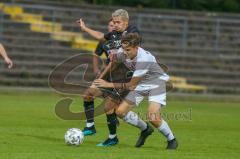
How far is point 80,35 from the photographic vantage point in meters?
31.6

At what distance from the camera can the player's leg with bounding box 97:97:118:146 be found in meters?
12.4

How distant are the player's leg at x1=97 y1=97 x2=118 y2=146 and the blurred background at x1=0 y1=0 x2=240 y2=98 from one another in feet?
48.6

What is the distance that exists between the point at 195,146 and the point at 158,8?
888 inches

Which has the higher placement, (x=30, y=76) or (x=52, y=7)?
(x=52, y=7)

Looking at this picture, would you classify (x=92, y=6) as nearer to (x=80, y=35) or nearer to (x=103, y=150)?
(x=80, y=35)

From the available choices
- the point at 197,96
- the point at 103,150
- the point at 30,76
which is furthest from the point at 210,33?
the point at 103,150

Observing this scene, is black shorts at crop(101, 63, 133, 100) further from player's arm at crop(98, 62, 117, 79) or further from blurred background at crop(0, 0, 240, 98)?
blurred background at crop(0, 0, 240, 98)

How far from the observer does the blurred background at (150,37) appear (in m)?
29.5

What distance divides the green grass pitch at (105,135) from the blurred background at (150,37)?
642cm

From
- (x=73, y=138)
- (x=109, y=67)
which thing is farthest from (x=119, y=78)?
(x=73, y=138)

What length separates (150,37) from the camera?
106 feet

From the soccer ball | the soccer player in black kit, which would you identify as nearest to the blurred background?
the soccer player in black kit

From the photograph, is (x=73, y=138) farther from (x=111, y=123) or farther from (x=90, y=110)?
(x=90, y=110)

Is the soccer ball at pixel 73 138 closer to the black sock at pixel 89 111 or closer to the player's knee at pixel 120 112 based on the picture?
the player's knee at pixel 120 112
